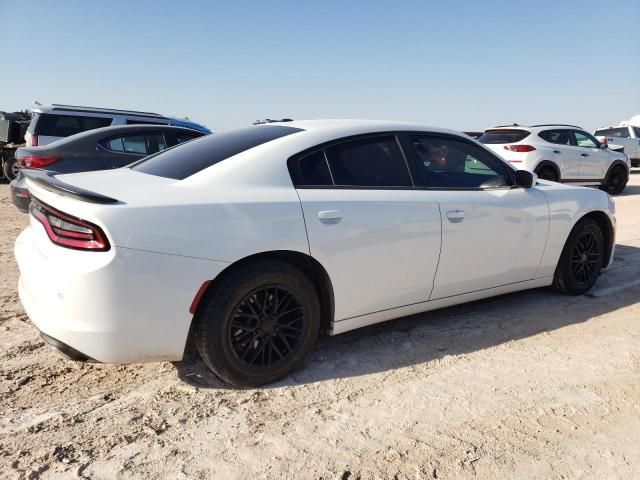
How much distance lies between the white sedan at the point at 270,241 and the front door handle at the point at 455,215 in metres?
0.01

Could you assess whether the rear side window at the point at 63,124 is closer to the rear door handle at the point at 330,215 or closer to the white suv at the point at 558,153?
the white suv at the point at 558,153

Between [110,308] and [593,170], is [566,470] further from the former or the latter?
[593,170]

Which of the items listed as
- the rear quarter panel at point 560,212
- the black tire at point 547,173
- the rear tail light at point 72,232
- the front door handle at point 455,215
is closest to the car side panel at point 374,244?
the front door handle at point 455,215

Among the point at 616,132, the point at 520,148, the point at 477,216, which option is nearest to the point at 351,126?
the point at 477,216

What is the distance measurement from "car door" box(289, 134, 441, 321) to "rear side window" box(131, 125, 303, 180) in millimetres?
360

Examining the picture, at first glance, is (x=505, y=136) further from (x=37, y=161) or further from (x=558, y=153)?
(x=37, y=161)

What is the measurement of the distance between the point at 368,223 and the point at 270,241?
2.19 feet

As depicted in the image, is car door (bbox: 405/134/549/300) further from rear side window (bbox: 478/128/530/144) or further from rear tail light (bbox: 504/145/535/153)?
rear side window (bbox: 478/128/530/144)

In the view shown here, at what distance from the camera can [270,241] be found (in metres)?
2.87

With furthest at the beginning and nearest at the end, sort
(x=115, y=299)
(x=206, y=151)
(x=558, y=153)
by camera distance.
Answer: (x=558, y=153)
(x=206, y=151)
(x=115, y=299)

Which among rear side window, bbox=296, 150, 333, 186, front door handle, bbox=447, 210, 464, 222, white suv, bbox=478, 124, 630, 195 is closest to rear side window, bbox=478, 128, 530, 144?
white suv, bbox=478, 124, 630, 195

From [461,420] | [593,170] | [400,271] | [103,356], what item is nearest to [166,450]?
[103,356]

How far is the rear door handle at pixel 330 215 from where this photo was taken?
3.05 m

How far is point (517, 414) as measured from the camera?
2.80m
